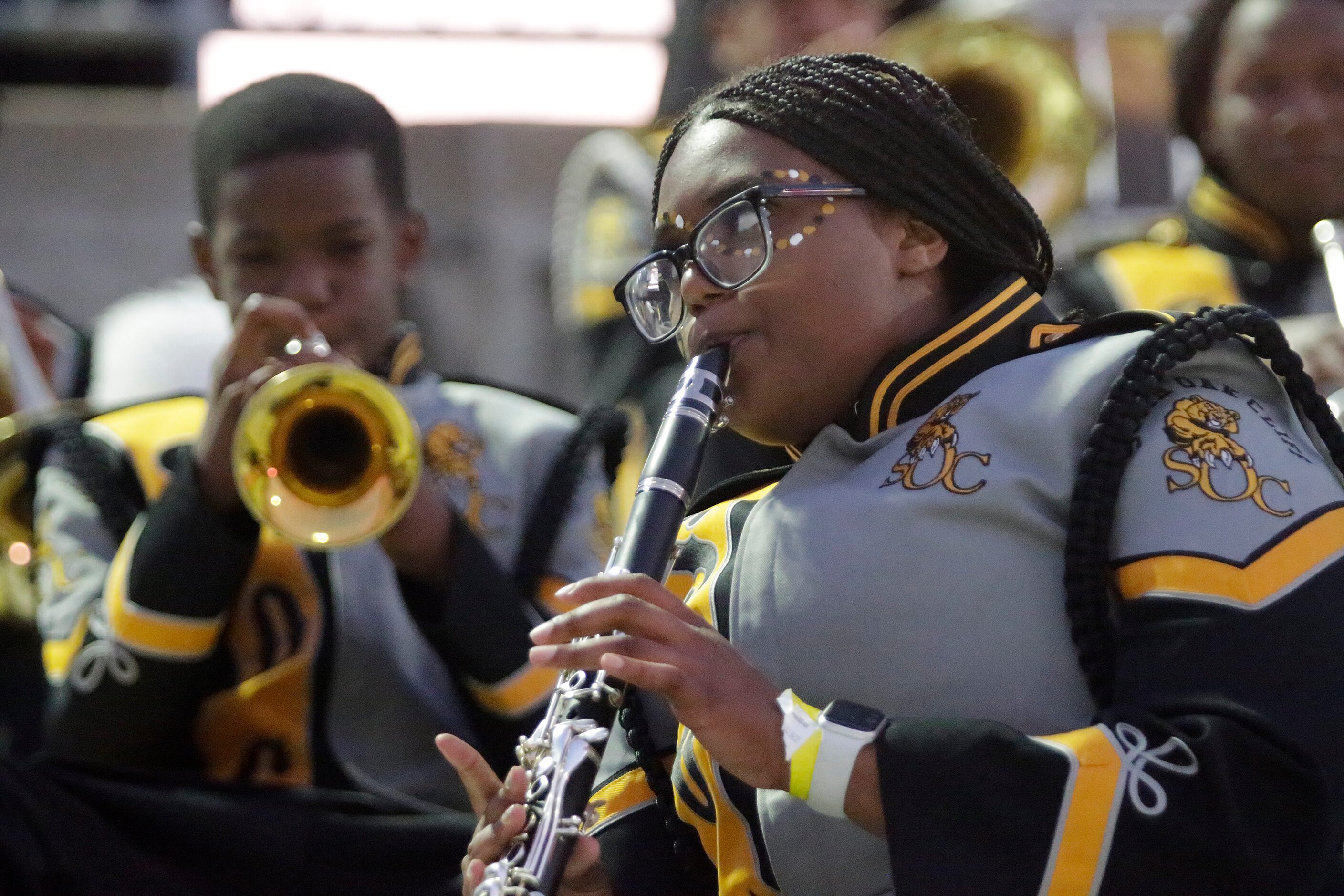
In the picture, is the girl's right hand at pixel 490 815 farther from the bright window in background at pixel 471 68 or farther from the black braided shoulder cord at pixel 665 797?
the bright window in background at pixel 471 68

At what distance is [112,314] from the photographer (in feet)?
17.2

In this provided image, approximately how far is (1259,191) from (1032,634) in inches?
101

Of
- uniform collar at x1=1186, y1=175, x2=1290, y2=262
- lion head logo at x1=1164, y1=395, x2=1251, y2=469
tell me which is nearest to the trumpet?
lion head logo at x1=1164, y1=395, x2=1251, y2=469

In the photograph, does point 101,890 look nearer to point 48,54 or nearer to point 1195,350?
point 1195,350

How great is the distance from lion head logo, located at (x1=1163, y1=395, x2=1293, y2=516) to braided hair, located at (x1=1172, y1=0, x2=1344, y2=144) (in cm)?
261

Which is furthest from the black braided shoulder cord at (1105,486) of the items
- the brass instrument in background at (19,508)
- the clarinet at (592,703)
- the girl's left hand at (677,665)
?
the brass instrument in background at (19,508)

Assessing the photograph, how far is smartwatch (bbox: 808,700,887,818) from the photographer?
6.35ft

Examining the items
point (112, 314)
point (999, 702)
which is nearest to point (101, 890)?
point (999, 702)

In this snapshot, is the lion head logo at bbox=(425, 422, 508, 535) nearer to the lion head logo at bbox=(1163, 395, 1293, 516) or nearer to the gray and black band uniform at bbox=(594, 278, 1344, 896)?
the gray and black band uniform at bbox=(594, 278, 1344, 896)

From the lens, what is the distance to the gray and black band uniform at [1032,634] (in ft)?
6.31

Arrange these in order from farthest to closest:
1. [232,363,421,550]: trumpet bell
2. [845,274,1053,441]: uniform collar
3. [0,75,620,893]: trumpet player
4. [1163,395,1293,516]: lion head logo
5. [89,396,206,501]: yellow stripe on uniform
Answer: [89,396,206,501]: yellow stripe on uniform, [232,363,421,550]: trumpet bell, [0,75,620,893]: trumpet player, [845,274,1053,441]: uniform collar, [1163,395,1293,516]: lion head logo

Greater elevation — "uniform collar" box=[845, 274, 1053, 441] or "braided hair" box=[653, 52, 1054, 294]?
"braided hair" box=[653, 52, 1054, 294]

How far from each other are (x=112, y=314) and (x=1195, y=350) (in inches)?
148

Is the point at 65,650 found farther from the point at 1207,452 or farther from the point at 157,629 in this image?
the point at 1207,452
